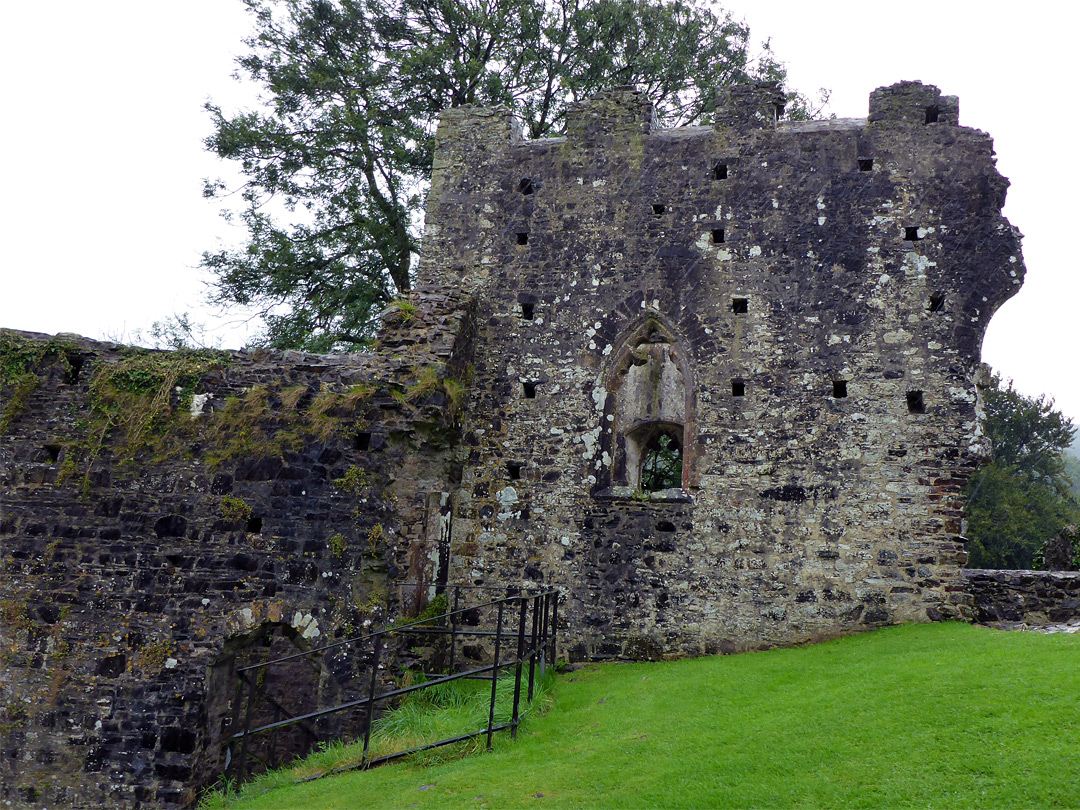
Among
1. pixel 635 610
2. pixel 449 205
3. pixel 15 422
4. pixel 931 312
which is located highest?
pixel 449 205

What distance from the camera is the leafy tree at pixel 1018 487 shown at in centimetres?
2553

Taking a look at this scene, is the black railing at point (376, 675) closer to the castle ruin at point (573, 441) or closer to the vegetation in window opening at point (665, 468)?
the castle ruin at point (573, 441)

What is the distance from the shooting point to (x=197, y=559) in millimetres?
9477

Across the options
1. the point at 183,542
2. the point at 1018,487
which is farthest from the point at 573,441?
the point at 1018,487

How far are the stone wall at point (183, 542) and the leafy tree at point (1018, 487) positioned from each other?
18469mm

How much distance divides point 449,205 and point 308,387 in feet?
14.4

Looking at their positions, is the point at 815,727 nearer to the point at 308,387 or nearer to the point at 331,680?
the point at 331,680

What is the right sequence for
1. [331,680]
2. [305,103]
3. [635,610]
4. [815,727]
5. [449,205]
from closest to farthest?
1. [815,727]
2. [331,680]
3. [635,610]
4. [449,205]
5. [305,103]

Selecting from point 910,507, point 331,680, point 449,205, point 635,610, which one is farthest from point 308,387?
point 910,507

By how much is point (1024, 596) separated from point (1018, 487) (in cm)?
2080

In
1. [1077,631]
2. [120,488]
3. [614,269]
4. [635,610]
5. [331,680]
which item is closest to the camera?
[1077,631]

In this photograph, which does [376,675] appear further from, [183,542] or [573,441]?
[573,441]

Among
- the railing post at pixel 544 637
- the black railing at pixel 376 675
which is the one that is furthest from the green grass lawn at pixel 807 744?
the railing post at pixel 544 637

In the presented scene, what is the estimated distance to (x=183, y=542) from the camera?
31.4 ft
